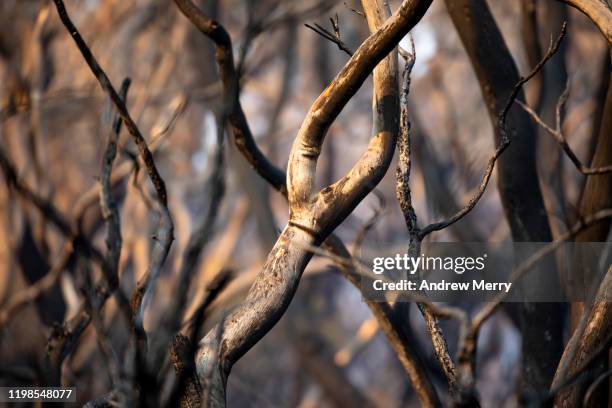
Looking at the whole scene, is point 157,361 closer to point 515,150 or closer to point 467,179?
point 515,150

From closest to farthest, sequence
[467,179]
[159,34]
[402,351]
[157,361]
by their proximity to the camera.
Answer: [157,361]
[402,351]
[467,179]
[159,34]

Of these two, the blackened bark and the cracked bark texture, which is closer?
the cracked bark texture

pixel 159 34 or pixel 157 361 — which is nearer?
pixel 157 361

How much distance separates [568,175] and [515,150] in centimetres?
392

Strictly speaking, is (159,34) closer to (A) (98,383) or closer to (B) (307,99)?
(B) (307,99)

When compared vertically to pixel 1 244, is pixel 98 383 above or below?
below

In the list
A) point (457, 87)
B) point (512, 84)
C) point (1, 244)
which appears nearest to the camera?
point (512, 84)

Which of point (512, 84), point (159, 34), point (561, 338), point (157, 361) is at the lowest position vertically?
point (561, 338)

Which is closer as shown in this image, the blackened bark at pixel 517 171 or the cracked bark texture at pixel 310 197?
the cracked bark texture at pixel 310 197

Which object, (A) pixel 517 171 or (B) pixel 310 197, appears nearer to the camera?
(B) pixel 310 197

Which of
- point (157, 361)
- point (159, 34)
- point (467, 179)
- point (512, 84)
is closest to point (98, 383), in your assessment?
point (159, 34)

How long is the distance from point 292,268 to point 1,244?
4.36m

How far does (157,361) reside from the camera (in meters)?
1.31

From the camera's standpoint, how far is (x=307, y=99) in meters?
7.48
